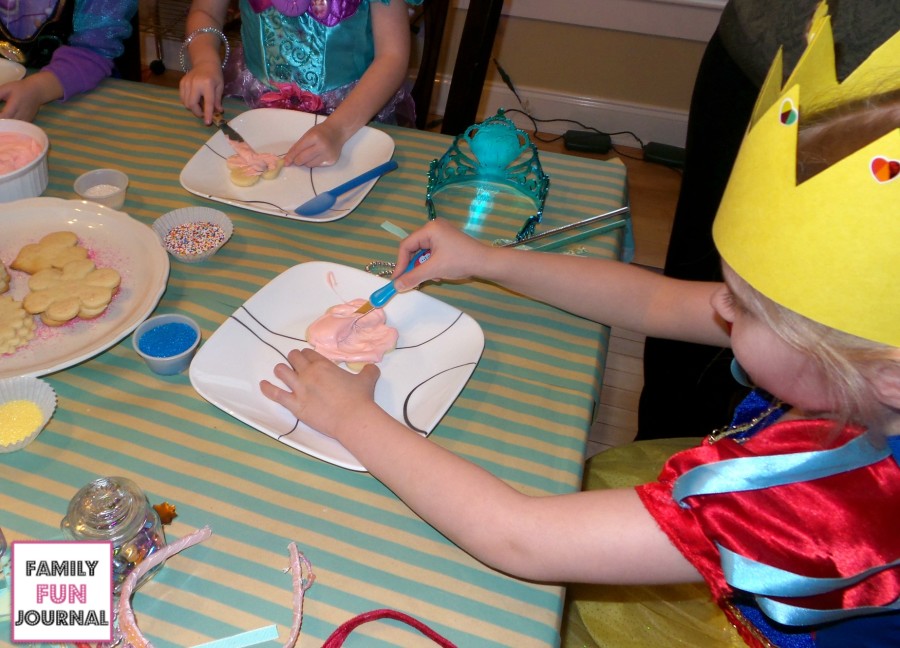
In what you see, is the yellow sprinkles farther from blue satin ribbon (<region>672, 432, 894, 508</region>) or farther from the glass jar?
blue satin ribbon (<region>672, 432, 894, 508</region>)

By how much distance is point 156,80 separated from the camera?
3000mm

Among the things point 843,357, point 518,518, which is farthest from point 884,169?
point 518,518

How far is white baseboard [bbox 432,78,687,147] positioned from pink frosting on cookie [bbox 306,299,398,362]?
2.18 metres

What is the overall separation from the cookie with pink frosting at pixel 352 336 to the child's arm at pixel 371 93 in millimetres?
364

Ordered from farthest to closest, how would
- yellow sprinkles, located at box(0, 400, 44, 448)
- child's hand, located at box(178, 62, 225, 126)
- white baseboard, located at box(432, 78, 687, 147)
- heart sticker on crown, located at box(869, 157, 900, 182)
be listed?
white baseboard, located at box(432, 78, 687, 147) < child's hand, located at box(178, 62, 225, 126) < yellow sprinkles, located at box(0, 400, 44, 448) < heart sticker on crown, located at box(869, 157, 900, 182)

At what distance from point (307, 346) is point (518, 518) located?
0.36 metres

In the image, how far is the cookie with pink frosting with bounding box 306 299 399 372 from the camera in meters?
0.85

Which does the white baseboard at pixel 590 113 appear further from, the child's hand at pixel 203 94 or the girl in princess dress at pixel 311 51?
the child's hand at pixel 203 94

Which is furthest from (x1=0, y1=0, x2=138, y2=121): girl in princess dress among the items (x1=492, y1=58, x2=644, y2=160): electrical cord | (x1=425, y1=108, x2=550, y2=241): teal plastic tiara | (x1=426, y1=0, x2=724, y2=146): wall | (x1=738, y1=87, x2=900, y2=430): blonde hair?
(x1=492, y1=58, x2=644, y2=160): electrical cord

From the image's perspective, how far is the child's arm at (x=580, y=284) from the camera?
924mm

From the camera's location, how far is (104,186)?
106cm

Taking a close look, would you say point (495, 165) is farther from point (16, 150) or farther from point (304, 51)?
point (16, 150)

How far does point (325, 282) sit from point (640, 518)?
20.2 inches

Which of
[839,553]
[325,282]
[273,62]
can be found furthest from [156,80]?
[839,553]
